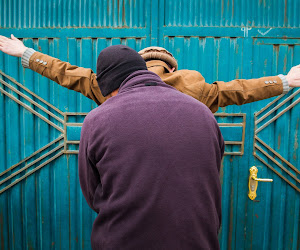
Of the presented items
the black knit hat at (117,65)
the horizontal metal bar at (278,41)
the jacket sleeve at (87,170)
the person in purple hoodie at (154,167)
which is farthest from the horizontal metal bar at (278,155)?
the jacket sleeve at (87,170)

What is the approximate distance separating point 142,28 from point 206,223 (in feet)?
7.34

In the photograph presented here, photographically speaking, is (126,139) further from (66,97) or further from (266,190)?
(266,190)

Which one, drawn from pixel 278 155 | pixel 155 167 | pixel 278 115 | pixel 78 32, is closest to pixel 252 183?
pixel 278 155

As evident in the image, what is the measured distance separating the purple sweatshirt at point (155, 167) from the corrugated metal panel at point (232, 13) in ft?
6.23

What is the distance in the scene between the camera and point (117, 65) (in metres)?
1.40

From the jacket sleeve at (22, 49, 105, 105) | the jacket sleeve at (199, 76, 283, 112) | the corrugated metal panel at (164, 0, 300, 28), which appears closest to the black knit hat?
the jacket sleeve at (22, 49, 105, 105)

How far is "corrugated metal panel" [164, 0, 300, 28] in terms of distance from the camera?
9.26 ft

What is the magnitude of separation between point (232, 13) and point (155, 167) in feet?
7.53

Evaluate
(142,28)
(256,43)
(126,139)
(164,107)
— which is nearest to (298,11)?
(256,43)

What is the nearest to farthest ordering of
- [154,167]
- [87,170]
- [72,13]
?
1. [154,167]
2. [87,170]
3. [72,13]

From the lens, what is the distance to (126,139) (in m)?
1.17

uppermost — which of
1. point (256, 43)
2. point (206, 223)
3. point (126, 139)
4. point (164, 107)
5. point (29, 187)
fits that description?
point (256, 43)

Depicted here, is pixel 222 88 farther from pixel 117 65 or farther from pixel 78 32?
pixel 78 32

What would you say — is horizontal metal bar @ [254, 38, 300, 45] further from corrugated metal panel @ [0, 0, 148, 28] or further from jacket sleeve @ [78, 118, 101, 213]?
jacket sleeve @ [78, 118, 101, 213]
